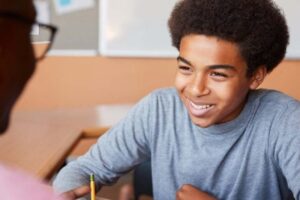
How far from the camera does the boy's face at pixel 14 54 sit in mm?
517

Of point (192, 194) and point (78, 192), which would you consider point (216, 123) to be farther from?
point (78, 192)

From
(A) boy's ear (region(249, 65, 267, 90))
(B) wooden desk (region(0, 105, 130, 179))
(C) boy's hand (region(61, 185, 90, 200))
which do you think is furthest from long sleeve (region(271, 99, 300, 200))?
(B) wooden desk (region(0, 105, 130, 179))

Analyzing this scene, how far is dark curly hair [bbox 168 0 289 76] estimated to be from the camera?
4.13 feet

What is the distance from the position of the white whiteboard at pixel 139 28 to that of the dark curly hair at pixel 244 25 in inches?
77.7

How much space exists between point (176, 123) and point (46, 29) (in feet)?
2.71

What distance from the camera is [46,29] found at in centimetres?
65

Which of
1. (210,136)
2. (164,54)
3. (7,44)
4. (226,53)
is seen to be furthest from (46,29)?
(164,54)

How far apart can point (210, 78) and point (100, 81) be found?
225cm

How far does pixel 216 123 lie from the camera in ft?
4.45

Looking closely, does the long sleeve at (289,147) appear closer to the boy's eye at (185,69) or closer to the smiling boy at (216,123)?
the smiling boy at (216,123)

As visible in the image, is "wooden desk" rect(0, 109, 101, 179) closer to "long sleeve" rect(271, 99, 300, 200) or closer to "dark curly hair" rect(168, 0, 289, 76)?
"dark curly hair" rect(168, 0, 289, 76)

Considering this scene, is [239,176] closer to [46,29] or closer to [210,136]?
[210,136]

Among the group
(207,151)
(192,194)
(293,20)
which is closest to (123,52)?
(293,20)

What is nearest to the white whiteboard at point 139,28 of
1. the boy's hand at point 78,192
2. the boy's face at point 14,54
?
the boy's hand at point 78,192
